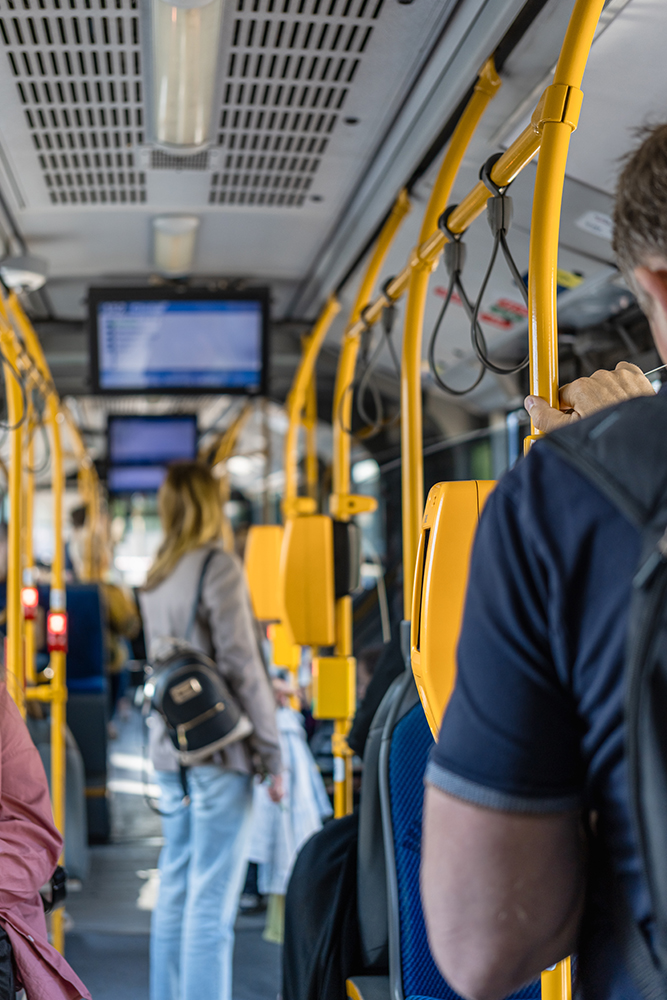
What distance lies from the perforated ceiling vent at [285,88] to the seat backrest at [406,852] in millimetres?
1664

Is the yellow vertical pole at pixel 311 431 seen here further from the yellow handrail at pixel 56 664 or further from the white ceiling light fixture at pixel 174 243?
the yellow handrail at pixel 56 664

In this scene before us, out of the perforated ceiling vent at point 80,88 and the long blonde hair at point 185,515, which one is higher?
the perforated ceiling vent at point 80,88

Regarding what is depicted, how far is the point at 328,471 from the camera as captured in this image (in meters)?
7.00

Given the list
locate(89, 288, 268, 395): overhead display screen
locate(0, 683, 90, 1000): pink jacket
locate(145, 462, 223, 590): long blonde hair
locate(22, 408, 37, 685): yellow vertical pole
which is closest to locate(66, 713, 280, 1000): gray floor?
locate(22, 408, 37, 685): yellow vertical pole

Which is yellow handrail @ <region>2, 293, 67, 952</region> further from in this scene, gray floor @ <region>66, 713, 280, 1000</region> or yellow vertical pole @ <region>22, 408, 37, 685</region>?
gray floor @ <region>66, 713, 280, 1000</region>

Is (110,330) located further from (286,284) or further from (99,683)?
(99,683)

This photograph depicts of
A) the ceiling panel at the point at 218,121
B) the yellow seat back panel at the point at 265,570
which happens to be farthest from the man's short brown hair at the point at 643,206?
the yellow seat back panel at the point at 265,570

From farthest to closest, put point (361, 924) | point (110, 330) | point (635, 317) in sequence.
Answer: point (110, 330), point (635, 317), point (361, 924)

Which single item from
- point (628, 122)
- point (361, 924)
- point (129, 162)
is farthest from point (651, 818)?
point (129, 162)

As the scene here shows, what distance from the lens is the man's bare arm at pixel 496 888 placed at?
91 centimetres

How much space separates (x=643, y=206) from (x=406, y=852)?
4.96ft

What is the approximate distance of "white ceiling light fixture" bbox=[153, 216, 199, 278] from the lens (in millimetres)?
3674

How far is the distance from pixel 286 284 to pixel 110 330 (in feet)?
3.35

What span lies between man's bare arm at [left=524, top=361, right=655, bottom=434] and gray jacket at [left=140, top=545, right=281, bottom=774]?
1.99m
